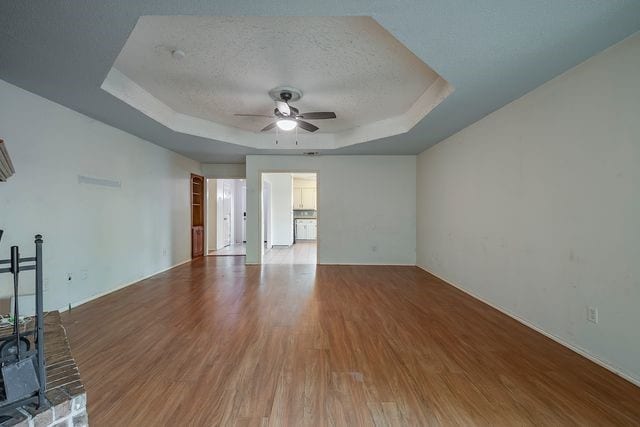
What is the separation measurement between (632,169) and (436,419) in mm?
2117

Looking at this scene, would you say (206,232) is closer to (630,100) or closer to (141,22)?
(141,22)

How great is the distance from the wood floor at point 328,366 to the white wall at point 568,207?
0.28m

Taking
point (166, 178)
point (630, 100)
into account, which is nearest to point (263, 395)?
point (630, 100)

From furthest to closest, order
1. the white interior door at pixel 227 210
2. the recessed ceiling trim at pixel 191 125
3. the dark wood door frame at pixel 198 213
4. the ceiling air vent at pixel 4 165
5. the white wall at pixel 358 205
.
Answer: the white interior door at pixel 227 210
the dark wood door frame at pixel 198 213
the white wall at pixel 358 205
the recessed ceiling trim at pixel 191 125
the ceiling air vent at pixel 4 165

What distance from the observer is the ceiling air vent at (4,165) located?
2363 mm

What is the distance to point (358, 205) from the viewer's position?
604 centimetres

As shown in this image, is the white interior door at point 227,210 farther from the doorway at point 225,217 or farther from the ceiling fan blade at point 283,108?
the ceiling fan blade at point 283,108

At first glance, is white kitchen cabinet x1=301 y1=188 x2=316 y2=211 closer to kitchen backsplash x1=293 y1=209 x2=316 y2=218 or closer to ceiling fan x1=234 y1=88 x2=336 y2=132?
kitchen backsplash x1=293 y1=209 x2=316 y2=218

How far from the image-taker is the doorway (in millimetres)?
7953

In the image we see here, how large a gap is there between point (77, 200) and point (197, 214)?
3.66m

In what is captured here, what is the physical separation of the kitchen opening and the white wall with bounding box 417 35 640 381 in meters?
4.17

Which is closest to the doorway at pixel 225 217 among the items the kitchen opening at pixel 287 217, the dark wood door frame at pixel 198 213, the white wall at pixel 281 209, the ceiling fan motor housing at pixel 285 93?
the dark wood door frame at pixel 198 213

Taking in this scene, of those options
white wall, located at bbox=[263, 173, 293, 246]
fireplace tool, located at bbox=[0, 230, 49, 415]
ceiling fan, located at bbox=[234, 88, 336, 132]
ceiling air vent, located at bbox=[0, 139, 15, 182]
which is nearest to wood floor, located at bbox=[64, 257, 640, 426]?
fireplace tool, located at bbox=[0, 230, 49, 415]

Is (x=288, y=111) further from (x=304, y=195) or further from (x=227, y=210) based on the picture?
(x=304, y=195)
